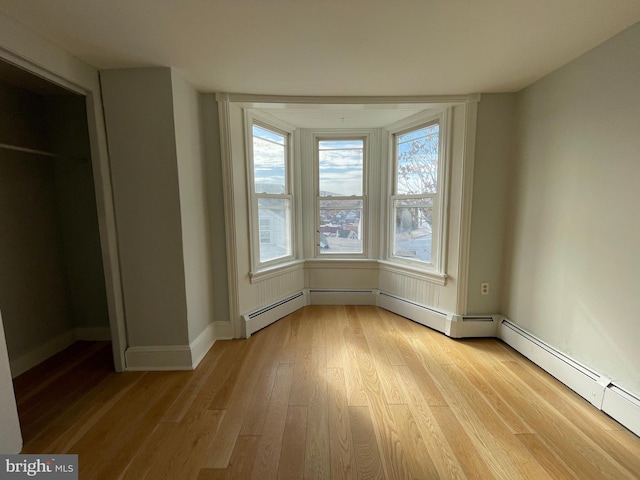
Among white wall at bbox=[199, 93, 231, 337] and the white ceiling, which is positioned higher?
the white ceiling

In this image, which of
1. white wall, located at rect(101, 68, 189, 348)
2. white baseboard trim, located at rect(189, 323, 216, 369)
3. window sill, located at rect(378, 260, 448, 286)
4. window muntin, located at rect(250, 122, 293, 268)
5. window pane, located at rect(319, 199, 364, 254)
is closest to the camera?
white wall, located at rect(101, 68, 189, 348)

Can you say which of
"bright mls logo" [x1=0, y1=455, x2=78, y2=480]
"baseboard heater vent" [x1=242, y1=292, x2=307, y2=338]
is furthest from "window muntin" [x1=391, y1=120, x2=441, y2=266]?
"bright mls logo" [x1=0, y1=455, x2=78, y2=480]

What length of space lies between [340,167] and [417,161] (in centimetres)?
92

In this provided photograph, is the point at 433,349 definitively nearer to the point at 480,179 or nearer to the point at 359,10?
the point at 480,179

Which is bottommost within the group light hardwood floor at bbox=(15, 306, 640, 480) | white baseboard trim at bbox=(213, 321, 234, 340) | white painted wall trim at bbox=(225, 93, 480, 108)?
light hardwood floor at bbox=(15, 306, 640, 480)

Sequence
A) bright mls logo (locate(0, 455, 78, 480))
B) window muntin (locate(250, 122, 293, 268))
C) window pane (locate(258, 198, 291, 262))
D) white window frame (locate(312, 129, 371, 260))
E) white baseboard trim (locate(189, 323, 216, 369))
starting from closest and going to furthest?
bright mls logo (locate(0, 455, 78, 480)) → white baseboard trim (locate(189, 323, 216, 369)) → window muntin (locate(250, 122, 293, 268)) → window pane (locate(258, 198, 291, 262)) → white window frame (locate(312, 129, 371, 260))

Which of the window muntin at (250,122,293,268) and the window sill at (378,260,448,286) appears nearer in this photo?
the window sill at (378,260,448,286)

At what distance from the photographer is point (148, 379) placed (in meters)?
2.03

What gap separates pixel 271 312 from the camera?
2.92 meters

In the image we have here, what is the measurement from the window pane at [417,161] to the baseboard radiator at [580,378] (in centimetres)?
157

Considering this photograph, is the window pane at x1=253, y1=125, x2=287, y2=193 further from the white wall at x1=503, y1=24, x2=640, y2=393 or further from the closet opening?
the white wall at x1=503, y1=24, x2=640, y2=393

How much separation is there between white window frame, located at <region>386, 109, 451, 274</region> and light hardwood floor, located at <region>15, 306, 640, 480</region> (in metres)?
0.83

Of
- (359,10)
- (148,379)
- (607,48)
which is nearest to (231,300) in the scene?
(148,379)

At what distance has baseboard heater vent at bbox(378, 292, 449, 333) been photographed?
271cm
